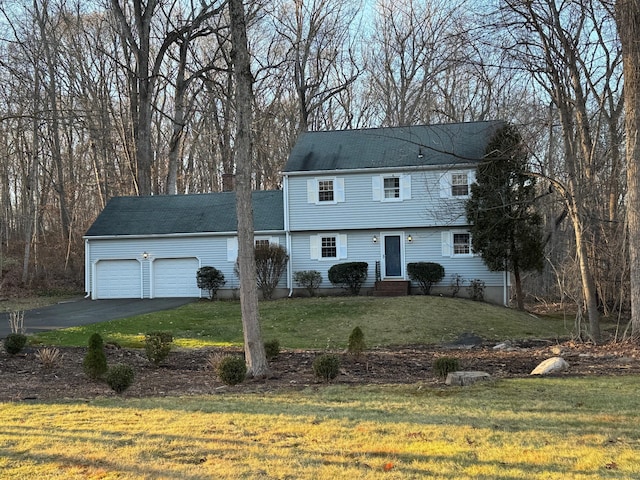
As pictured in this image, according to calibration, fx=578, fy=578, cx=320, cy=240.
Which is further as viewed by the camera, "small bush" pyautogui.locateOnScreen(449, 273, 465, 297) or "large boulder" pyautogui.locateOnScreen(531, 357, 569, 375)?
"small bush" pyautogui.locateOnScreen(449, 273, 465, 297)

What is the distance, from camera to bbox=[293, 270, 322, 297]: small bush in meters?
23.0

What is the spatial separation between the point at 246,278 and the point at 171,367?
2505 millimetres

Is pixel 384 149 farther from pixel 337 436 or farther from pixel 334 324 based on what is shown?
pixel 337 436

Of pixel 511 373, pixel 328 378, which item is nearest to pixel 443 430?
pixel 328 378

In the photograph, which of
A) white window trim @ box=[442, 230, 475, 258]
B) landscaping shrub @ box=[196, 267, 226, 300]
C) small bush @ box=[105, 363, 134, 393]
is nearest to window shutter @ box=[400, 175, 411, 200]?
white window trim @ box=[442, 230, 475, 258]

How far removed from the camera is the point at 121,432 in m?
5.12

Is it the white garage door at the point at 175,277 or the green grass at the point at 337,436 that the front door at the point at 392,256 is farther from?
the green grass at the point at 337,436

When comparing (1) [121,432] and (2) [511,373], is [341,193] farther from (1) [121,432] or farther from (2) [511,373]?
(1) [121,432]

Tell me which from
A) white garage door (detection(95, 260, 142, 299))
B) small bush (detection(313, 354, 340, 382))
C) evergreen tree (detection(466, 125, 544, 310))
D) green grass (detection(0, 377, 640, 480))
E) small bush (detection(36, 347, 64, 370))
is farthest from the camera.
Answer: white garage door (detection(95, 260, 142, 299))

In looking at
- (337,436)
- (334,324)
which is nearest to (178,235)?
(334,324)

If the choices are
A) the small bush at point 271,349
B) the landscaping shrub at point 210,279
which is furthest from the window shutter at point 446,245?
the small bush at point 271,349

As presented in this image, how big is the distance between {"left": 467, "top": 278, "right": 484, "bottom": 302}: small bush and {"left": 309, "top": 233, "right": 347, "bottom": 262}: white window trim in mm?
5090

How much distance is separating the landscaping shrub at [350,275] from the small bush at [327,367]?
14382mm

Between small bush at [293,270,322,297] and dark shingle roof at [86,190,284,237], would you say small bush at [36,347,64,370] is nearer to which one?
small bush at [293,270,322,297]
